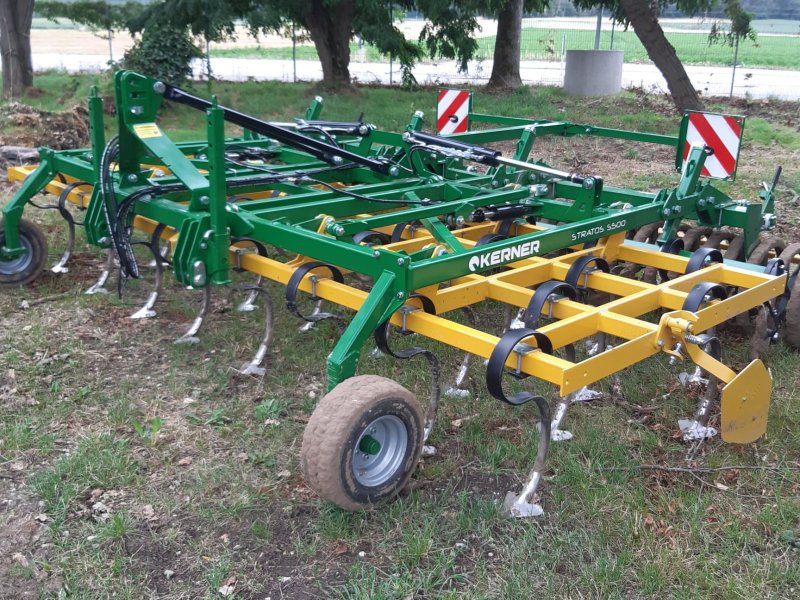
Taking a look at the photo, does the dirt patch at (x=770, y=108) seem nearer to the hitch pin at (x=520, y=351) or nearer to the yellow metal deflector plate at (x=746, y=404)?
the yellow metal deflector plate at (x=746, y=404)

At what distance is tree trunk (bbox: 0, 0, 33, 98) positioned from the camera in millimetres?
14055

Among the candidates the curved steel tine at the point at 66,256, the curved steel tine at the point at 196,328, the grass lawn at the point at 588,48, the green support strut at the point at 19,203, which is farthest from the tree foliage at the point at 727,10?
the curved steel tine at the point at 196,328

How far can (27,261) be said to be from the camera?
5.64m

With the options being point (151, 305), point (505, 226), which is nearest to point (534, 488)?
point (505, 226)

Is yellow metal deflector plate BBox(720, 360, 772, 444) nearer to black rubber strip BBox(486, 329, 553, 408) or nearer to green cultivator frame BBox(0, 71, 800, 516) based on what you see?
green cultivator frame BBox(0, 71, 800, 516)

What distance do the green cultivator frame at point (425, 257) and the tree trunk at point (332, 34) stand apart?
9967 millimetres

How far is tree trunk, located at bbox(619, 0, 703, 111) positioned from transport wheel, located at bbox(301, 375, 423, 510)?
1151 centimetres

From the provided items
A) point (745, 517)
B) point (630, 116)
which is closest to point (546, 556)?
point (745, 517)

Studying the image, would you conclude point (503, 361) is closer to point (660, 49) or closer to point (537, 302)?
point (537, 302)

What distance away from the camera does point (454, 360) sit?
15.6 feet

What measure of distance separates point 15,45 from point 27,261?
34.5ft

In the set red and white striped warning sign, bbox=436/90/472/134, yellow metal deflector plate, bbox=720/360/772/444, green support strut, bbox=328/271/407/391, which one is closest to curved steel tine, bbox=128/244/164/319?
green support strut, bbox=328/271/407/391

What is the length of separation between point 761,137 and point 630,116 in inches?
93.1

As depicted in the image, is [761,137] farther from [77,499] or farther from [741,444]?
[77,499]
